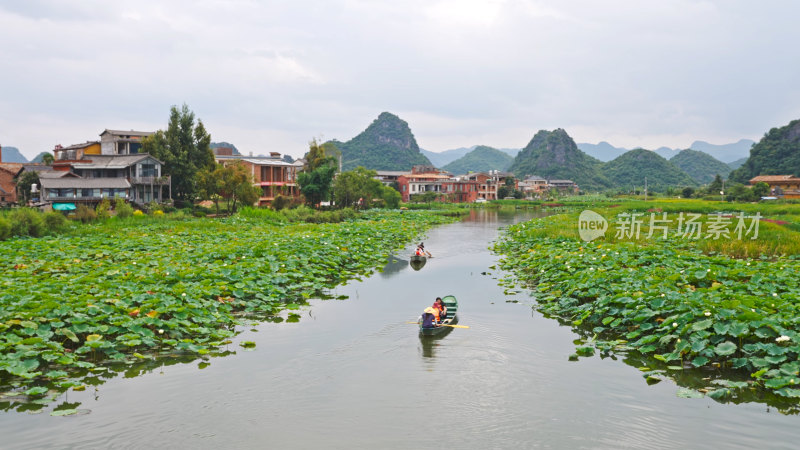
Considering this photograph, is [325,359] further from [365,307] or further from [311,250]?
[311,250]

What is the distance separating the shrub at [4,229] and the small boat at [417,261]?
→ 16.0 m

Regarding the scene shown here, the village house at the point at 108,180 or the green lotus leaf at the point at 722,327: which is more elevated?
the village house at the point at 108,180

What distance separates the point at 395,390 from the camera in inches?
327

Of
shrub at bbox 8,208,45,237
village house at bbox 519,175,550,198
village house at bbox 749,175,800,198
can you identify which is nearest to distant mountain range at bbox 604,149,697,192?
village house at bbox 519,175,550,198

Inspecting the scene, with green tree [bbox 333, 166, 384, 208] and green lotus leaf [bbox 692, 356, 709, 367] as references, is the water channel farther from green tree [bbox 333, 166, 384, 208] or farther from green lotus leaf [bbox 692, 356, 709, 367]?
green tree [bbox 333, 166, 384, 208]

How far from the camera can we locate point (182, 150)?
4366cm

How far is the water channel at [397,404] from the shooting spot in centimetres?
673

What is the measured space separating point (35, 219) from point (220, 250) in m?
10.8

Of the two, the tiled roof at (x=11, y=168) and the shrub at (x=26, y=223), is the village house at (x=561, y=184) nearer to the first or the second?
the tiled roof at (x=11, y=168)

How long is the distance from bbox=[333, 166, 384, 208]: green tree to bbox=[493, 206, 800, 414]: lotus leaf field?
117 ft

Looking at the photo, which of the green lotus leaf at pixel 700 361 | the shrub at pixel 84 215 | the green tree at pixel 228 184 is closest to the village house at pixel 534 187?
the green tree at pixel 228 184

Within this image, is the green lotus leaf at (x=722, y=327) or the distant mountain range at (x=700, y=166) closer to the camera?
the green lotus leaf at (x=722, y=327)

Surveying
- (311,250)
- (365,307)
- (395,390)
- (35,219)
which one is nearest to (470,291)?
(365,307)

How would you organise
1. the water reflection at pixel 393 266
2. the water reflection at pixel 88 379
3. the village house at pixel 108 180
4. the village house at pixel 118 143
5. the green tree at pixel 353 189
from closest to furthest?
the water reflection at pixel 88 379 < the water reflection at pixel 393 266 < the village house at pixel 108 180 < the green tree at pixel 353 189 < the village house at pixel 118 143
